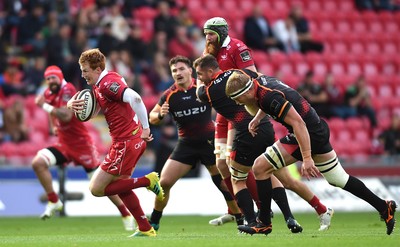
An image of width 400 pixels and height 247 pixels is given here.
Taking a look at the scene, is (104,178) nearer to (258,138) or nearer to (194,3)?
(258,138)

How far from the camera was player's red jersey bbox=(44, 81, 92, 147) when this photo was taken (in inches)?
672

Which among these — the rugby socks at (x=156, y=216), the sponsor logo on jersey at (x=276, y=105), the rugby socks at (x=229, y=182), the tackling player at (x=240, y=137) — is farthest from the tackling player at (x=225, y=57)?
the sponsor logo on jersey at (x=276, y=105)

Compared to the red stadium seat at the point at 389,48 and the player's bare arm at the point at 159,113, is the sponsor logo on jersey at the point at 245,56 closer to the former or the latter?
the player's bare arm at the point at 159,113

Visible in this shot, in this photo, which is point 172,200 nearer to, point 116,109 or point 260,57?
point 260,57

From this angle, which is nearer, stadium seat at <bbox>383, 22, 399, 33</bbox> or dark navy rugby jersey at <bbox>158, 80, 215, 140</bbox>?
dark navy rugby jersey at <bbox>158, 80, 215, 140</bbox>

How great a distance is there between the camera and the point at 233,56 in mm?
14094

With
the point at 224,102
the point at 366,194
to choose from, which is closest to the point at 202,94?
the point at 224,102

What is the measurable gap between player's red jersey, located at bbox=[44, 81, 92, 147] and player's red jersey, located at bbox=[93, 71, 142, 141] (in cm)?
418

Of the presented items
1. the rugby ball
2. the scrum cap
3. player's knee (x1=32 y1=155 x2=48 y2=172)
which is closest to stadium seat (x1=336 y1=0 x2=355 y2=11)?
player's knee (x1=32 y1=155 x2=48 y2=172)

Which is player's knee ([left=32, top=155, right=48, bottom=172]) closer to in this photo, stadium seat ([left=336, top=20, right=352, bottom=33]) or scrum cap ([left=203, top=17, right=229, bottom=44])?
scrum cap ([left=203, top=17, right=229, bottom=44])

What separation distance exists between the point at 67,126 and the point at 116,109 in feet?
14.4

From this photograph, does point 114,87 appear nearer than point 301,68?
Yes

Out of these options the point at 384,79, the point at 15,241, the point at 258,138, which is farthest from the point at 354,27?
the point at 15,241

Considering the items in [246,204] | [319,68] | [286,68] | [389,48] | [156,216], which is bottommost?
[389,48]
